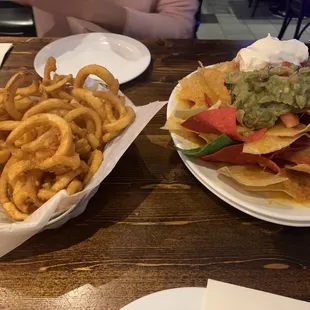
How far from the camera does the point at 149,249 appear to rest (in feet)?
2.54

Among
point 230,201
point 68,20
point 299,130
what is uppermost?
point 299,130

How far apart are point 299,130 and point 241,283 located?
1.11ft

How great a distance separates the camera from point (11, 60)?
1394 millimetres

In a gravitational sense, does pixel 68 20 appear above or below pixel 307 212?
below

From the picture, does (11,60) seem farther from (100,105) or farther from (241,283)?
(241,283)

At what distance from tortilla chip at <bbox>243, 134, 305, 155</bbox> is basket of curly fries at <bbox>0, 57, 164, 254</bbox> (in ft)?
0.76

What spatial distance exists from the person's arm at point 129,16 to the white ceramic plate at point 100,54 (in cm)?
17

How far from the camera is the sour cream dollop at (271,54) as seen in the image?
3.23 ft

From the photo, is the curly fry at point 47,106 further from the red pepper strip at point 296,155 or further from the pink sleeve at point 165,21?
the pink sleeve at point 165,21

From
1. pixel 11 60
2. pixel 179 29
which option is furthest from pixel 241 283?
pixel 179 29

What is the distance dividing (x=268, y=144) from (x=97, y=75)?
16.6 inches

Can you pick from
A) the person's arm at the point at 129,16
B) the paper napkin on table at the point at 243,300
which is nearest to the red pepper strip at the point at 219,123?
the paper napkin on table at the point at 243,300

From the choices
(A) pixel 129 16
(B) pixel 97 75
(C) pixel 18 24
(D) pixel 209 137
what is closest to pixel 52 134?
(B) pixel 97 75

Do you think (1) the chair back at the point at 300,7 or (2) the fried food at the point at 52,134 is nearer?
(2) the fried food at the point at 52,134
